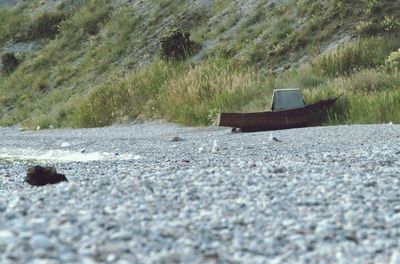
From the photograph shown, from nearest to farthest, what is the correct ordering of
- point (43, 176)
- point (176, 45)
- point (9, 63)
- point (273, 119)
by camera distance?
point (43, 176), point (273, 119), point (176, 45), point (9, 63)

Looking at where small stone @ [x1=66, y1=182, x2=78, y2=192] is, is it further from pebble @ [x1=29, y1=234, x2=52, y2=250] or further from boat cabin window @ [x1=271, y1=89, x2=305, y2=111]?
boat cabin window @ [x1=271, y1=89, x2=305, y2=111]

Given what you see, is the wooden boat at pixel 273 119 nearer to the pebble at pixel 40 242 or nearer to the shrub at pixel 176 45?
the pebble at pixel 40 242

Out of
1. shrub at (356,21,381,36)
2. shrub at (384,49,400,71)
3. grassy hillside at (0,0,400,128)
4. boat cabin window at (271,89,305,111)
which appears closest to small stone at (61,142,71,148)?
grassy hillside at (0,0,400,128)

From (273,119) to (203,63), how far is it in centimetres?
708

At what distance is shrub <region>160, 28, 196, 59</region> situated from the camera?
65.1 feet

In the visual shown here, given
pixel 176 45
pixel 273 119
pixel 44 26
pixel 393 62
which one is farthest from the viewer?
pixel 44 26

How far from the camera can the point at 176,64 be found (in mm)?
19109

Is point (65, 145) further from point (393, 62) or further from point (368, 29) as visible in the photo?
point (368, 29)

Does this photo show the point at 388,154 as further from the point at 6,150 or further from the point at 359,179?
the point at 6,150

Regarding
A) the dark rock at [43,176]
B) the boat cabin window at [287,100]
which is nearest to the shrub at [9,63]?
the boat cabin window at [287,100]

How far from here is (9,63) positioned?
28.8 meters

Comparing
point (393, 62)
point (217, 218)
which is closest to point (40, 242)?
point (217, 218)

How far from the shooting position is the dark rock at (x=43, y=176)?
475cm

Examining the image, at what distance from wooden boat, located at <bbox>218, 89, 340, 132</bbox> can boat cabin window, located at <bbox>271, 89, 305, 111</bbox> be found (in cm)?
20
